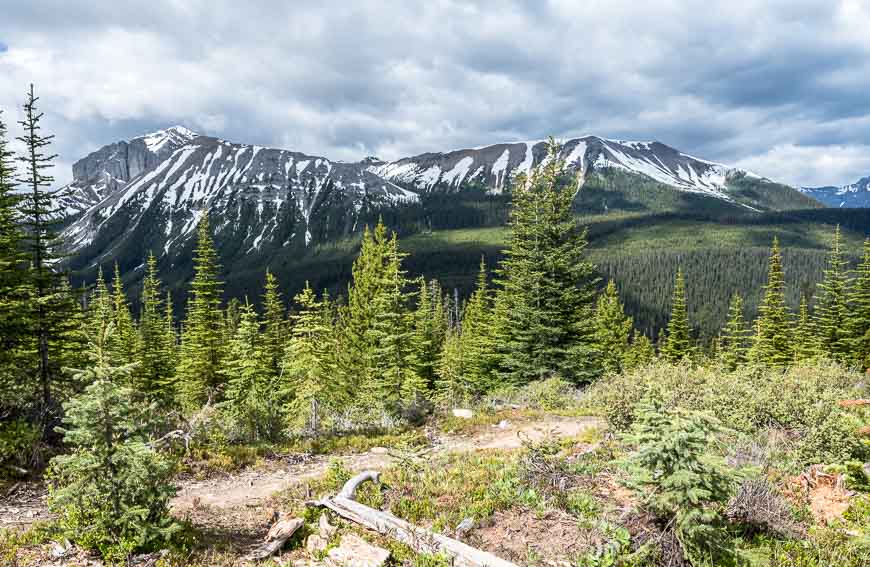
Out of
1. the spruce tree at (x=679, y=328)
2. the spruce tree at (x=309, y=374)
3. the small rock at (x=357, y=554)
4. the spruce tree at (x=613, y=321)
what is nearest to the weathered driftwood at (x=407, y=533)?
the small rock at (x=357, y=554)

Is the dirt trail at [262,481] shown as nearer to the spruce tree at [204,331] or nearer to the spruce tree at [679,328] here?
the spruce tree at [204,331]

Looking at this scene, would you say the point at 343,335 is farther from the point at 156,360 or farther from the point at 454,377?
the point at 156,360

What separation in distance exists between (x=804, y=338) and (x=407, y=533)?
1761 inches

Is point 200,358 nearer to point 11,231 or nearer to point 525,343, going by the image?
point 11,231

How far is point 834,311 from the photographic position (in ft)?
117

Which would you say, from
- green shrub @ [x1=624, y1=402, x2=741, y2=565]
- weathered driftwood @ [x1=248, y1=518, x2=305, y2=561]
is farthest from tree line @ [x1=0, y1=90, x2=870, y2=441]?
green shrub @ [x1=624, y1=402, x2=741, y2=565]

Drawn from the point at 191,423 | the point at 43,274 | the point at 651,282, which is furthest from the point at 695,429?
the point at 651,282

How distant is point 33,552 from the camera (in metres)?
5.88

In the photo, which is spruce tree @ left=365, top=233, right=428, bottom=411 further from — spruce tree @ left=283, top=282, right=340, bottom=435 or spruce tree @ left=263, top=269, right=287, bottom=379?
spruce tree @ left=263, top=269, right=287, bottom=379

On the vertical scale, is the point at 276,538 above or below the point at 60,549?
below

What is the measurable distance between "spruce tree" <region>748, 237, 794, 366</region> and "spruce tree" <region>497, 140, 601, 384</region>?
932 inches

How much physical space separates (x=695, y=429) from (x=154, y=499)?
6637mm

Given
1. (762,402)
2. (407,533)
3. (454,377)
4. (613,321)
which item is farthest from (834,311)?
(407,533)

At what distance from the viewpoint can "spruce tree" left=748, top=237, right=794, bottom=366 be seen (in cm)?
3759
